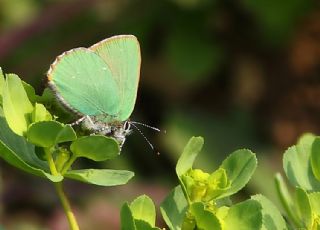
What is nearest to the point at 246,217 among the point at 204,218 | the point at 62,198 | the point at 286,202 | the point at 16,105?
the point at 204,218

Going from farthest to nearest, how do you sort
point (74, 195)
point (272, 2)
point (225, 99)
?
point (225, 99), point (272, 2), point (74, 195)

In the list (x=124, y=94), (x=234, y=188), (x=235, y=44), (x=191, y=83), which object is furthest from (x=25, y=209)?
(x=234, y=188)

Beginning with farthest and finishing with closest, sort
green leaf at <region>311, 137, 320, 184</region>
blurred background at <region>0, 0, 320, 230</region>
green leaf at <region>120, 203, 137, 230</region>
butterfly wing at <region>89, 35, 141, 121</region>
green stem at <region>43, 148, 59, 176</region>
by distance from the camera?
blurred background at <region>0, 0, 320, 230</region>
butterfly wing at <region>89, 35, 141, 121</region>
green leaf at <region>311, 137, 320, 184</region>
green stem at <region>43, 148, 59, 176</region>
green leaf at <region>120, 203, 137, 230</region>

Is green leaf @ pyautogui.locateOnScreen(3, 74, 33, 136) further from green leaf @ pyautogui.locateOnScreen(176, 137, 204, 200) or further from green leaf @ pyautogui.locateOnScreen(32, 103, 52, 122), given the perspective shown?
green leaf @ pyautogui.locateOnScreen(176, 137, 204, 200)

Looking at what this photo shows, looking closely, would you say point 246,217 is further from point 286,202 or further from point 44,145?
point 44,145

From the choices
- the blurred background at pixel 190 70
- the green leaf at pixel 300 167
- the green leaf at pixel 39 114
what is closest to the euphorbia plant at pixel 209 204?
the green leaf at pixel 300 167

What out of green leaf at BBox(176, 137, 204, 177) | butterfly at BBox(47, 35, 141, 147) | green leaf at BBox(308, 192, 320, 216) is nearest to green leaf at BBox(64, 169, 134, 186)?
green leaf at BBox(176, 137, 204, 177)

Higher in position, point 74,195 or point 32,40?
point 32,40

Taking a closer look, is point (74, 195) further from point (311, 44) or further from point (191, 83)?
point (311, 44)
